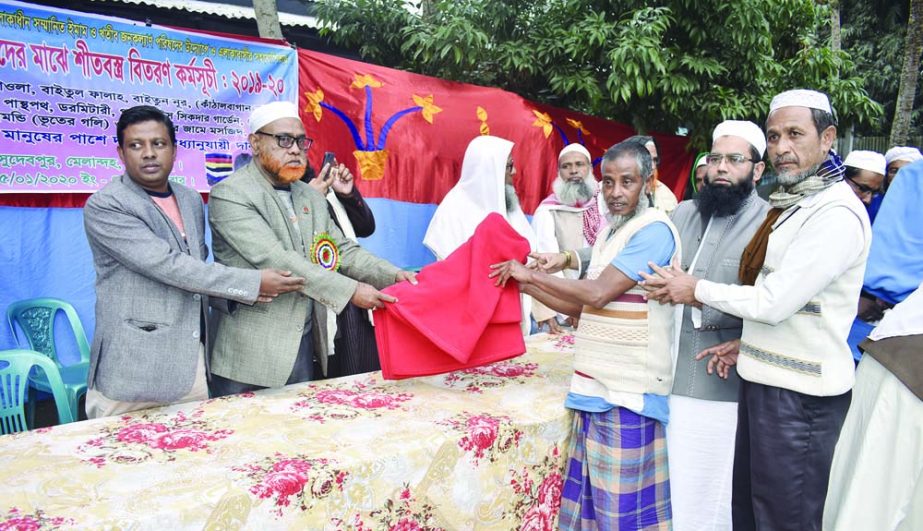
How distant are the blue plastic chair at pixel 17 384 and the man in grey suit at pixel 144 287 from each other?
1.43 feet

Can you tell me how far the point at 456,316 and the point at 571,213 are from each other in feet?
8.33

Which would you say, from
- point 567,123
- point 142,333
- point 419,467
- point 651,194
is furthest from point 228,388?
point 567,123

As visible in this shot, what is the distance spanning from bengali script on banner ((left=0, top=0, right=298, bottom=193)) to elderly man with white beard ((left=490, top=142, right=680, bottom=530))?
290 centimetres

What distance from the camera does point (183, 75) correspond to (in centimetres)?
415

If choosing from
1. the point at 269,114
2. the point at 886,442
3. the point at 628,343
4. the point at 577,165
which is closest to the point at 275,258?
the point at 269,114

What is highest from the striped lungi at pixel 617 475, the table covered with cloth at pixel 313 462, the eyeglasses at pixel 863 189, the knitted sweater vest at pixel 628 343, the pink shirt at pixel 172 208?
the eyeglasses at pixel 863 189

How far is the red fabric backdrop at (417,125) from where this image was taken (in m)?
4.86

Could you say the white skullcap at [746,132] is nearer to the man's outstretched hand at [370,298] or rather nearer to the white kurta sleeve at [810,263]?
the white kurta sleeve at [810,263]

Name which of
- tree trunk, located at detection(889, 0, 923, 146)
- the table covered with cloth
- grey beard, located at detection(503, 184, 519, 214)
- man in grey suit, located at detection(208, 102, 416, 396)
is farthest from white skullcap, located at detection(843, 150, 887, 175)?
tree trunk, located at detection(889, 0, 923, 146)

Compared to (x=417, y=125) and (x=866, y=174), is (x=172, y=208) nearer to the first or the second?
(x=417, y=125)

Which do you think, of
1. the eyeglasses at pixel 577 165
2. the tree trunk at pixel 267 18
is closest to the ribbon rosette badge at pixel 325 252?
the eyeglasses at pixel 577 165

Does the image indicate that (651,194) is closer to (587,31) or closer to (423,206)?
(423,206)

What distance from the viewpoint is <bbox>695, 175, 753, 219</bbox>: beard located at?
2.85 metres

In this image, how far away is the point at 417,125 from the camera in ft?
17.5
